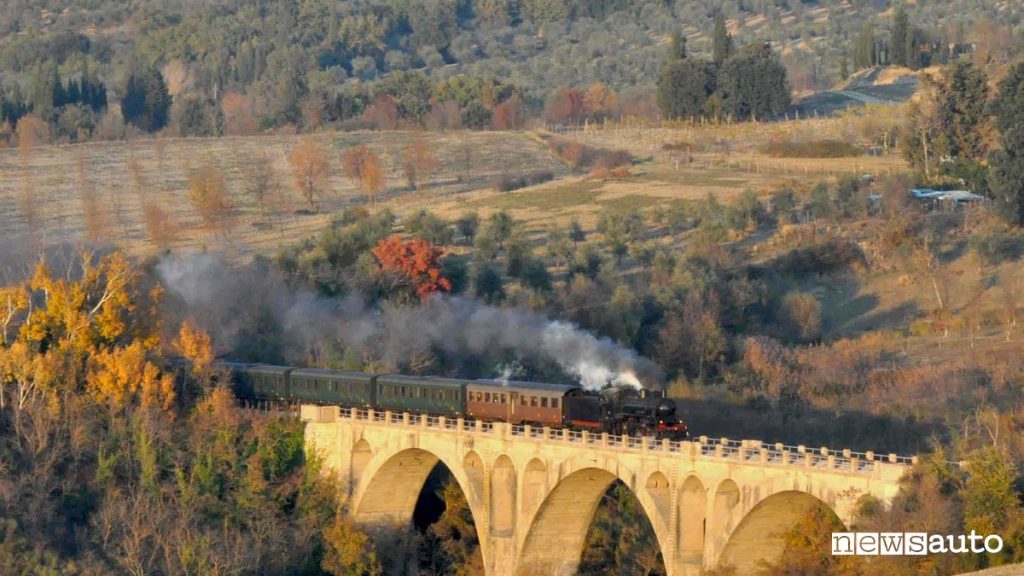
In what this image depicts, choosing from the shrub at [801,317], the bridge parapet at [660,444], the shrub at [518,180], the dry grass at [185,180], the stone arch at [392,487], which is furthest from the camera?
the shrub at [518,180]

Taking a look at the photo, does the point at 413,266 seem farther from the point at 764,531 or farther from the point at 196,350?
the point at 764,531

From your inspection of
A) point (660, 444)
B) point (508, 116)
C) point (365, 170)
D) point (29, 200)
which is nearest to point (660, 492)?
point (660, 444)

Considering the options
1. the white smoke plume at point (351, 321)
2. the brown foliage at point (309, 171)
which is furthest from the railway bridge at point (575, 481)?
the brown foliage at point (309, 171)

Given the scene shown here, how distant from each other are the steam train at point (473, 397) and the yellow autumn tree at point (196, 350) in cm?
61

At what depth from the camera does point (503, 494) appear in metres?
52.8

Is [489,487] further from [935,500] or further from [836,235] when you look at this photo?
[836,235]

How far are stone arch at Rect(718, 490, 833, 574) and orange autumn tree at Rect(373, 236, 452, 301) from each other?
99.2 feet

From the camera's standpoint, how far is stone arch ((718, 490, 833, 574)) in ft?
146

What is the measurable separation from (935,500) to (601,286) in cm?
3696

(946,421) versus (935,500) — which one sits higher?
(935,500)

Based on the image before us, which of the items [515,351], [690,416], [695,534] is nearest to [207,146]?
[515,351]

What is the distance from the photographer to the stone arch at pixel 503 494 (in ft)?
173

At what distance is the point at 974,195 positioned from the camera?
87125mm

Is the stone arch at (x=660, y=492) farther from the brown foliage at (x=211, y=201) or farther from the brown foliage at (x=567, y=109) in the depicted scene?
the brown foliage at (x=567, y=109)
